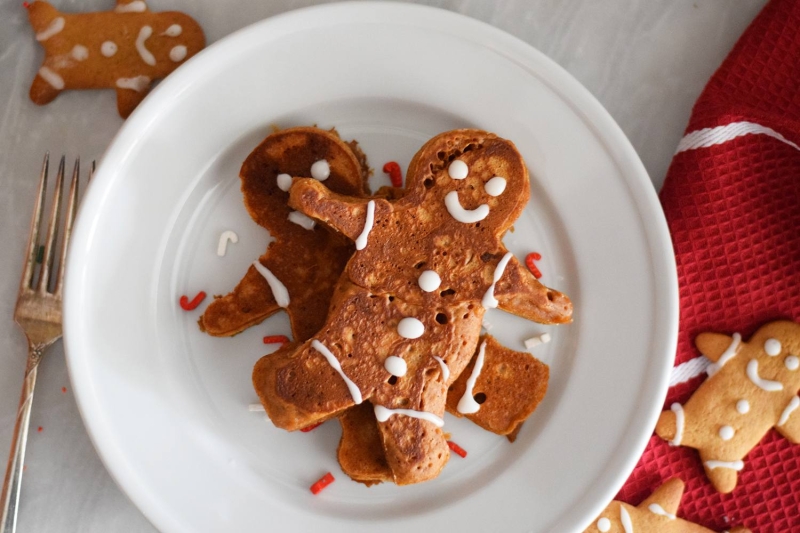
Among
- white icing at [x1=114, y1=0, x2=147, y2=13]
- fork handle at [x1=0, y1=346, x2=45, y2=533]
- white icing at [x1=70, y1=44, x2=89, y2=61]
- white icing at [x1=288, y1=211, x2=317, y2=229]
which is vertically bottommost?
fork handle at [x1=0, y1=346, x2=45, y2=533]

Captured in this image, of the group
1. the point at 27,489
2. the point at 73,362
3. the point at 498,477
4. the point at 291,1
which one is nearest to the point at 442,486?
the point at 498,477

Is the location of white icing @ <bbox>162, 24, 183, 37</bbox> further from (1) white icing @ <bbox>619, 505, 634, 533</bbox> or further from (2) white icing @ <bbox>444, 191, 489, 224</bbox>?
(1) white icing @ <bbox>619, 505, 634, 533</bbox>

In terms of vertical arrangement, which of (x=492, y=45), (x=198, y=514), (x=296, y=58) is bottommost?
(x=198, y=514)

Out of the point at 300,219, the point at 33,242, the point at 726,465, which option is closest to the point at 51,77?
the point at 33,242

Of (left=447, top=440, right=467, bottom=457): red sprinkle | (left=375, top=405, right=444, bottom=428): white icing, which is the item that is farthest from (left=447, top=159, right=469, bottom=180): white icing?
(left=447, top=440, right=467, bottom=457): red sprinkle

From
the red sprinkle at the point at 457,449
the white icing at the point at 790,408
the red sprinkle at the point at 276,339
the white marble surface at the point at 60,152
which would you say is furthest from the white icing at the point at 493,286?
the white icing at the point at 790,408

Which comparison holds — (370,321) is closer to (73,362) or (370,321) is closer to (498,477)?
(498,477)
